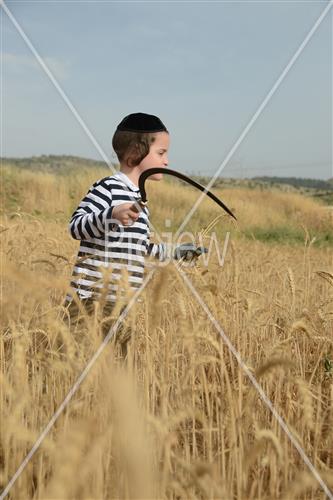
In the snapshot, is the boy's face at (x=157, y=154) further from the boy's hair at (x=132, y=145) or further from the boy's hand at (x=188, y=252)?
the boy's hand at (x=188, y=252)

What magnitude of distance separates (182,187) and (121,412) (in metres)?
12.7

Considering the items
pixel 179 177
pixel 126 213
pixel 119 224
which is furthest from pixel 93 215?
pixel 179 177

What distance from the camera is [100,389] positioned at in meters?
1.38

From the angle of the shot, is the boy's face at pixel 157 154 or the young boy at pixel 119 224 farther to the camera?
the boy's face at pixel 157 154

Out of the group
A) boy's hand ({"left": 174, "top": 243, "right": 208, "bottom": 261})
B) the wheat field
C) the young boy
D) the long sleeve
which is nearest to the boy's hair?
the young boy

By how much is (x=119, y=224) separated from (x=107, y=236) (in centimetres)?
9

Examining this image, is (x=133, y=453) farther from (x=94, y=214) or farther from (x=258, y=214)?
(x=258, y=214)

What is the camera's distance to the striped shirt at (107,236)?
2.08 metres

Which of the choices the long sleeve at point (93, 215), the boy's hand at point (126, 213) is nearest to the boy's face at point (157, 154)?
the long sleeve at point (93, 215)

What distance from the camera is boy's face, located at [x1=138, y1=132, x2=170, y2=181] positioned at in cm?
227

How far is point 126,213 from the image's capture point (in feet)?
5.96

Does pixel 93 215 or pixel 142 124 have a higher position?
pixel 142 124

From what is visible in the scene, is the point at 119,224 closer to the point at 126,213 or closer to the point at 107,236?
the point at 107,236

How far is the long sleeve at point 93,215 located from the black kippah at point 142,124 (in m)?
0.24
